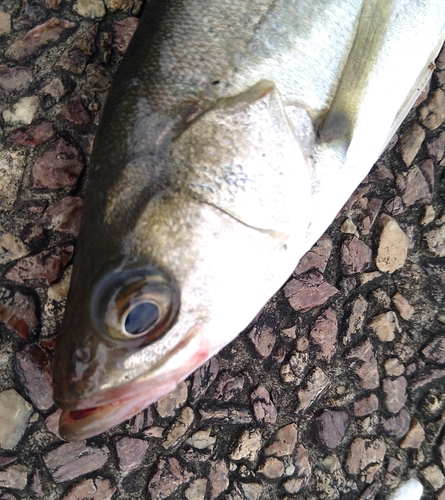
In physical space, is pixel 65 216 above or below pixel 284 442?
above

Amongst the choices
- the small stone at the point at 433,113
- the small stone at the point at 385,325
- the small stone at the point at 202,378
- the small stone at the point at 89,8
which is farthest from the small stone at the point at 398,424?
the small stone at the point at 89,8

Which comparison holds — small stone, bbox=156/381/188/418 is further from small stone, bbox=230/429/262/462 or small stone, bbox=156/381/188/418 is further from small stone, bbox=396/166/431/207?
small stone, bbox=396/166/431/207

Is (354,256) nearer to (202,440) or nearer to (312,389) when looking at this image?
(312,389)

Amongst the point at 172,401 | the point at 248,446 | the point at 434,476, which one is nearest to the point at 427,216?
the point at 434,476

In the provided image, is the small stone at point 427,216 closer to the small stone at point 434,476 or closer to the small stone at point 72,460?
the small stone at point 434,476

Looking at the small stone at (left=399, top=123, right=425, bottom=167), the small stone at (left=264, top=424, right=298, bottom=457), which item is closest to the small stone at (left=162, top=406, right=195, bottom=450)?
the small stone at (left=264, top=424, right=298, bottom=457)

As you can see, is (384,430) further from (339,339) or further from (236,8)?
(236,8)

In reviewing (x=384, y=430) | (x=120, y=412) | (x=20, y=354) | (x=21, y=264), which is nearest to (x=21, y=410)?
(x=20, y=354)
